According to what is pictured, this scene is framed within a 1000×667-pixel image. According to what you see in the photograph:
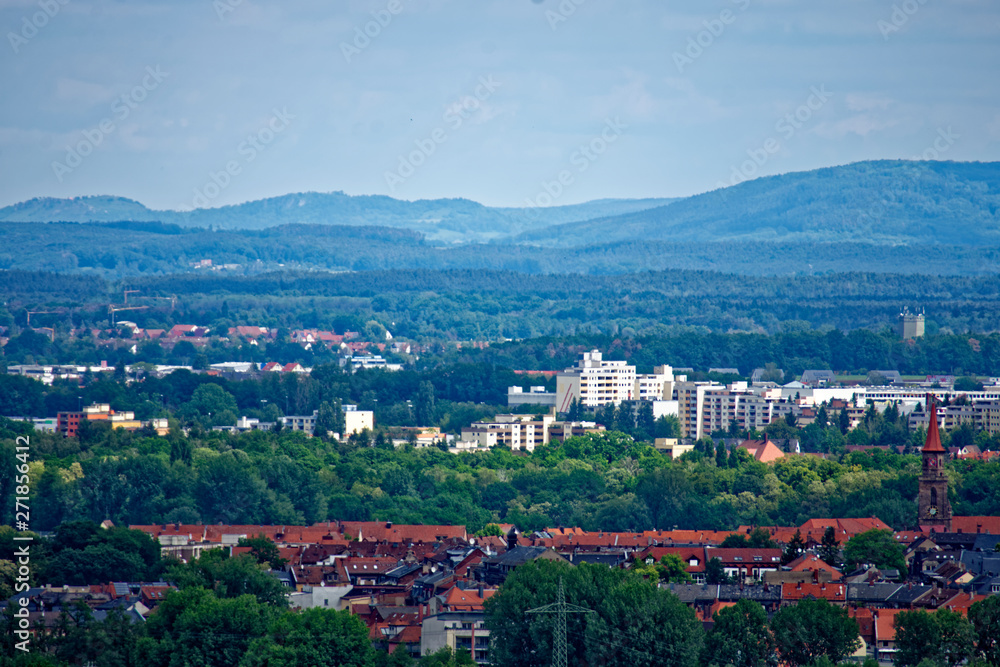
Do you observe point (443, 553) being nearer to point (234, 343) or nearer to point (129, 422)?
point (129, 422)

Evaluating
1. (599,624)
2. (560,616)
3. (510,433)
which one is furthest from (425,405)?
(560,616)

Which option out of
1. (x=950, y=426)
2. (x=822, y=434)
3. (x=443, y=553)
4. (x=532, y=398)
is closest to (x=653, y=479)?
(x=443, y=553)

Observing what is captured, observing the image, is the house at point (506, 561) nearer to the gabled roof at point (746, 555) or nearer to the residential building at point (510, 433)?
the gabled roof at point (746, 555)

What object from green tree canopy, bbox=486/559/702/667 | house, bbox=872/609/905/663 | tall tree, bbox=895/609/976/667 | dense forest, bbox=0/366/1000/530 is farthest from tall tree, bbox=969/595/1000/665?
dense forest, bbox=0/366/1000/530

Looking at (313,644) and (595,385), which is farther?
(595,385)

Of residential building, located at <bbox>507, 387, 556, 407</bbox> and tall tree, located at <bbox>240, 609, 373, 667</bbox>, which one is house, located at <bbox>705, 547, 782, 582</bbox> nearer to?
tall tree, located at <bbox>240, 609, 373, 667</bbox>

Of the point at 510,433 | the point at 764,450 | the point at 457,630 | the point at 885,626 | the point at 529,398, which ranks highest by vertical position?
the point at 529,398

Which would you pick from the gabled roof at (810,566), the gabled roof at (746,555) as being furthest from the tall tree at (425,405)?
the gabled roof at (810,566)

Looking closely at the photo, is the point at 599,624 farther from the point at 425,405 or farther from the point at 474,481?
the point at 425,405

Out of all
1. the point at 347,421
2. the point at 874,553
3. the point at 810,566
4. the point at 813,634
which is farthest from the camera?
the point at 347,421
